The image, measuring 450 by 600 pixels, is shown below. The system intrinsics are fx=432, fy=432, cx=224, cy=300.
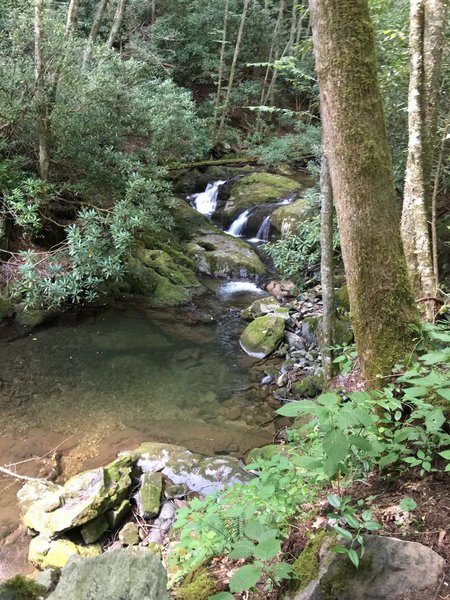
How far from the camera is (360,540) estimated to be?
68.4 inches

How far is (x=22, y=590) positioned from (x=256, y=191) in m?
13.9

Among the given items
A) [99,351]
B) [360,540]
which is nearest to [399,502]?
[360,540]

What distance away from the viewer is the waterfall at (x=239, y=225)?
13.8 m

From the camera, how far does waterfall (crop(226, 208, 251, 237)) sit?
13.8 meters

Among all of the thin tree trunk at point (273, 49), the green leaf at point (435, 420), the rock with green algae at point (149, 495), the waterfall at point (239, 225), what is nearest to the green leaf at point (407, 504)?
the green leaf at point (435, 420)

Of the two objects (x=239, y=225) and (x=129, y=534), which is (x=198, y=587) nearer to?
(x=129, y=534)

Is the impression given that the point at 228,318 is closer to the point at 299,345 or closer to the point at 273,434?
the point at 299,345

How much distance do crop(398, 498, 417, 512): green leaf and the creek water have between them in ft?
12.1

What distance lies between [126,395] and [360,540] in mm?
5224

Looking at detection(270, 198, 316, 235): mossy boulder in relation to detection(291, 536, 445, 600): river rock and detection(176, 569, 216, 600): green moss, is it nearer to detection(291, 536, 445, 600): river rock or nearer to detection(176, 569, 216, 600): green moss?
detection(176, 569, 216, 600): green moss

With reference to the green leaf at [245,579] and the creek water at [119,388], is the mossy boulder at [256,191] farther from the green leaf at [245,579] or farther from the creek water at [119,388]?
the green leaf at [245,579]

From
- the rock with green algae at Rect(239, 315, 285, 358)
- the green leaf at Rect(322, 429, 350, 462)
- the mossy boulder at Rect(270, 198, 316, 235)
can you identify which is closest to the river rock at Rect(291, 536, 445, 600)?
the green leaf at Rect(322, 429, 350, 462)

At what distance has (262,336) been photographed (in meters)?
7.91

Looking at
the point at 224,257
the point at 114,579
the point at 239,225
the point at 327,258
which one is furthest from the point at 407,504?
the point at 239,225
